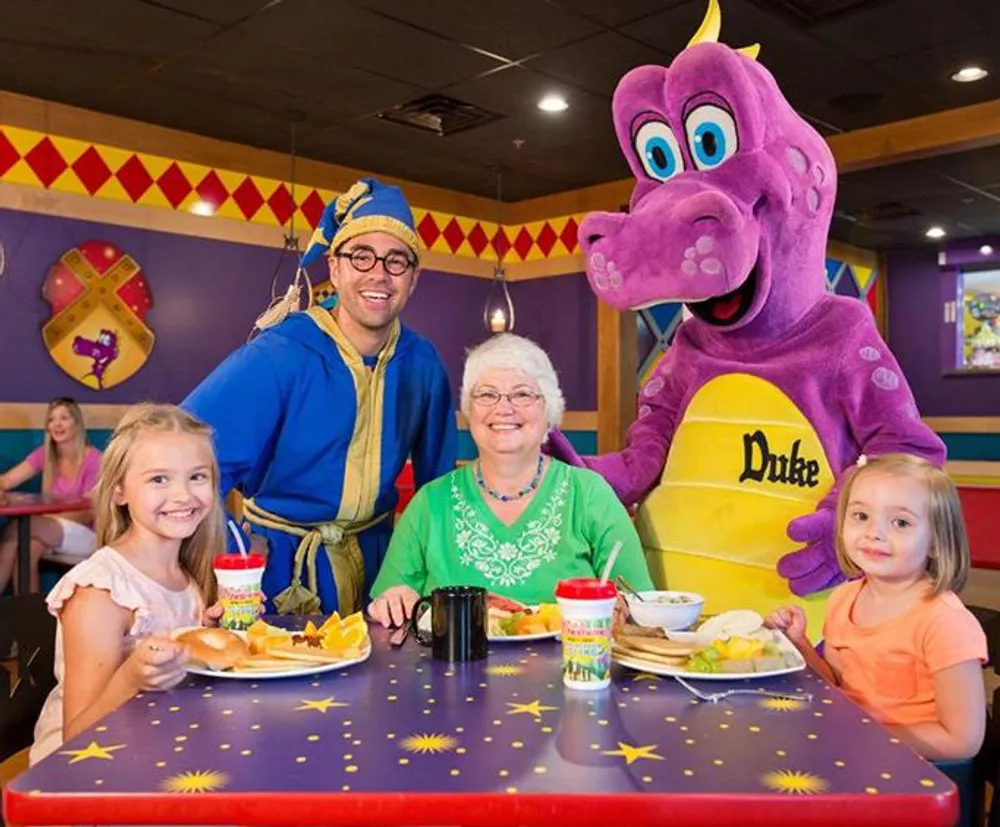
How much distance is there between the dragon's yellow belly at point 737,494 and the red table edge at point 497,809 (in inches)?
43.9

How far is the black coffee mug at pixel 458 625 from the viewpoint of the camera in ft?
4.98

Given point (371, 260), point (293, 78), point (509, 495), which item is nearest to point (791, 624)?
point (509, 495)

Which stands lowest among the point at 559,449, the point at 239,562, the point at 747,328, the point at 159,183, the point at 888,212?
the point at 239,562

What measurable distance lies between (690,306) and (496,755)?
1391mm

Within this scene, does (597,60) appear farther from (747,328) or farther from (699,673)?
(699,673)

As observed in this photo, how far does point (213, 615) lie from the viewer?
1.72m

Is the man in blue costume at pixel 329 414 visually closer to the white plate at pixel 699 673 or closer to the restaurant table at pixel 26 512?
the white plate at pixel 699 673

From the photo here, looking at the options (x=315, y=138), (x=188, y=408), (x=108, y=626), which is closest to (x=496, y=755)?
(x=108, y=626)

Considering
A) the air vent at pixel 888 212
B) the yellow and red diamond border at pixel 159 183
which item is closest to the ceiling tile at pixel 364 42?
the yellow and red diamond border at pixel 159 183

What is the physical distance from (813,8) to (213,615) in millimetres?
3386

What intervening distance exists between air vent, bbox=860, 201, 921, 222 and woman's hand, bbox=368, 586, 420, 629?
681 cm

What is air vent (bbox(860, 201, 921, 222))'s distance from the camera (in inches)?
302

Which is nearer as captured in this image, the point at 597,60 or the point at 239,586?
the point at 239,586

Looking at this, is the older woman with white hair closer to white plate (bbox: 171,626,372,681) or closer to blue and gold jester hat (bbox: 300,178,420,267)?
blue and gold jester hat (bbox: 300,178,420,267)
